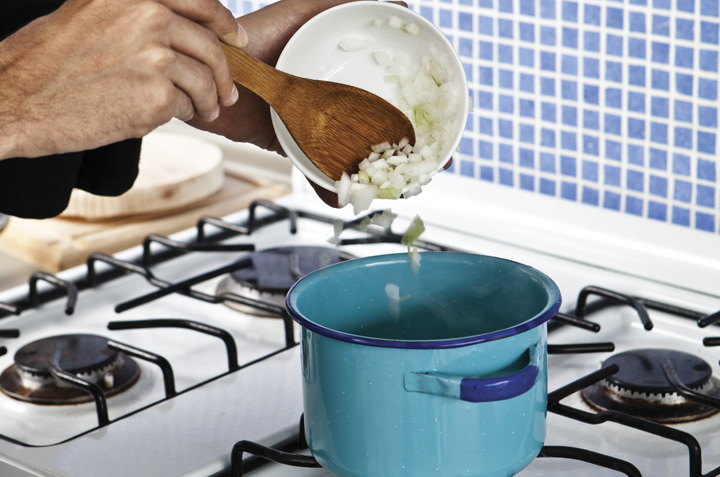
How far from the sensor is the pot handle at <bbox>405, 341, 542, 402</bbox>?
558 mm

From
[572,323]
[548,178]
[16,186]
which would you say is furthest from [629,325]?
[16,186]

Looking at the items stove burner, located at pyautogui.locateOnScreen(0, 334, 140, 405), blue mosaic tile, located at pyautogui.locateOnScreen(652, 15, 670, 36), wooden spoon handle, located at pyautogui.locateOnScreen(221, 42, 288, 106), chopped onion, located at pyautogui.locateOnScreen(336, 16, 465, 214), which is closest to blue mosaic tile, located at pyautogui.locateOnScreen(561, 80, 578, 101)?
blue mosaic tile, located at pyautogui.locateOnScreen(652, 15, 670, 36)

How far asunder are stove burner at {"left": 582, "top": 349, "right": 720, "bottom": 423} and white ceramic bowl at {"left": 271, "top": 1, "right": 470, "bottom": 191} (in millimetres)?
220

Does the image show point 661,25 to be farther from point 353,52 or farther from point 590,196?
point 353,52

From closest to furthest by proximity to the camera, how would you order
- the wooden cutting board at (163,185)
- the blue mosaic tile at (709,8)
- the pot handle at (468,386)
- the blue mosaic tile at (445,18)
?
the pot handle at (468,386) → the blue mosaic tile at (709,8) → the blue mosaic tile at (445,18) → the wooden cutting board at (163,185)

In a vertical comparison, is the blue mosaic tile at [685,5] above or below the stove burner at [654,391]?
above

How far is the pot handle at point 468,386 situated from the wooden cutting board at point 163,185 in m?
0.71

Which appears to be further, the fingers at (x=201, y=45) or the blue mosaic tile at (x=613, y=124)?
the blue mosaic tile at (x=613, y=124)

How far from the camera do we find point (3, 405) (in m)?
0.81

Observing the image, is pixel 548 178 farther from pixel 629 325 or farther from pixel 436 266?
pixel 436 266

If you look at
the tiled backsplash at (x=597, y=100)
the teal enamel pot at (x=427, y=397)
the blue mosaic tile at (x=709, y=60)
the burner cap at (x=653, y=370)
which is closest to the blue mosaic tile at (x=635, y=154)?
the tiled backsplash at (x=597, y=100)

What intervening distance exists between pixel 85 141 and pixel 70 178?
288 millimetres

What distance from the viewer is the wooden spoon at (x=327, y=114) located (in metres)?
0.75

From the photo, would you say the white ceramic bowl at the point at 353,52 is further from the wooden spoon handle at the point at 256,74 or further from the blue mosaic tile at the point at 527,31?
the blue mosaic tile at the point at 527,31
